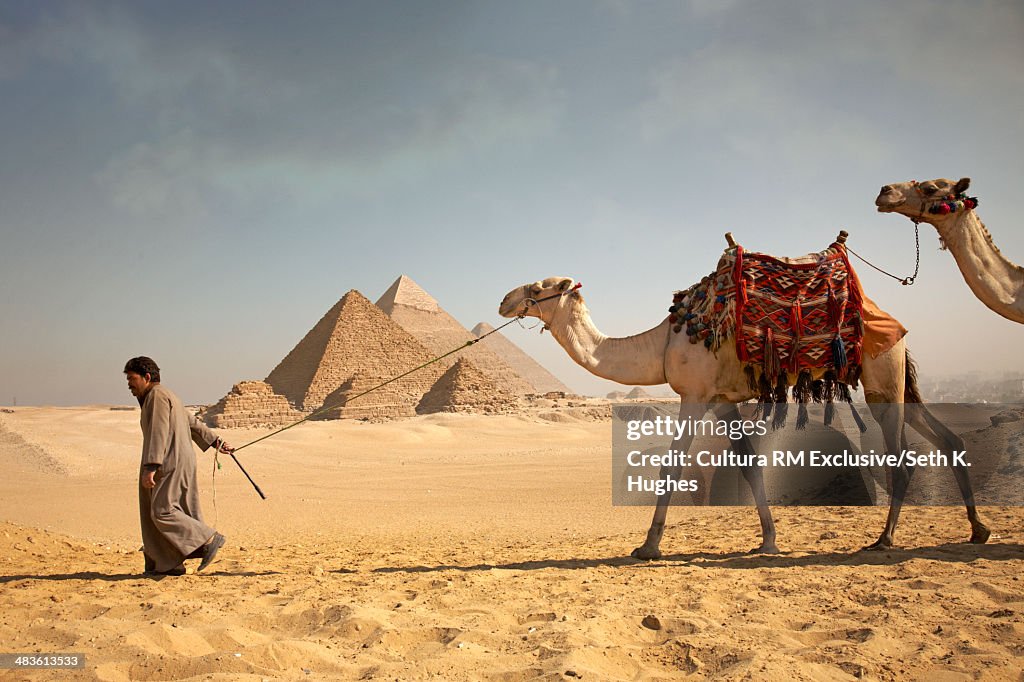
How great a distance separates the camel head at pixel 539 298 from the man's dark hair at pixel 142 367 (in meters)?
2.63

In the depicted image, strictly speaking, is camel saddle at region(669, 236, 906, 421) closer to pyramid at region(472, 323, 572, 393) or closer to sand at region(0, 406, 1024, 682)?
sand at region(0, 406, 1024, 682)

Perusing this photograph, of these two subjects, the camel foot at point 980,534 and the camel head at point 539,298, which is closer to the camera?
the camel foot at point 980,534

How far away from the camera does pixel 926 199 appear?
5328 mm

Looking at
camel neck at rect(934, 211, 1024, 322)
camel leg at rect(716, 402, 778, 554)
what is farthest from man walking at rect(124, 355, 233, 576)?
camel neck at rect(934, 211, 1024, 322)

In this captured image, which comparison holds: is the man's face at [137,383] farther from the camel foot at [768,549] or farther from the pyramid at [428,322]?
the pyramid at [428,322]

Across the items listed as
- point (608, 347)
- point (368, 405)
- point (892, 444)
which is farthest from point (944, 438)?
point (368, 405)

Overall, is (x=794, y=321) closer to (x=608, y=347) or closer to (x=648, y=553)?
(x=608, y=347)

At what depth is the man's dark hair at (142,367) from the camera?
514cm

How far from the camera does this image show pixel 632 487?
1078 cm

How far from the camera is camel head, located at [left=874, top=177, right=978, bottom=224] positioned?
527cm

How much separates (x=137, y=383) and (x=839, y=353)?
198 inches

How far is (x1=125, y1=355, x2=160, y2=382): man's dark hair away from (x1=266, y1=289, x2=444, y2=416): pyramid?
136 ft

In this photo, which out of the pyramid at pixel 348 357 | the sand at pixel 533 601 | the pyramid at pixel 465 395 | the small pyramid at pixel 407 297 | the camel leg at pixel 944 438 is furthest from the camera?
the small pyramid at pixel 407 297

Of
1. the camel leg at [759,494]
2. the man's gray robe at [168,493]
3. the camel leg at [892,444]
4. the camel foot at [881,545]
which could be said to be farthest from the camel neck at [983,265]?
the man's gray robe at [168,493]
